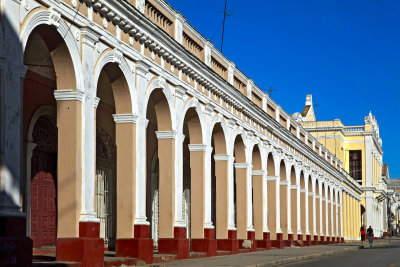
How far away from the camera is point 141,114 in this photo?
16.1 m

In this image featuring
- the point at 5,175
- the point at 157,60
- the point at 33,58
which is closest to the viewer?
the point at 5,175

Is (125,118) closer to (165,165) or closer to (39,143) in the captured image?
(165,165)

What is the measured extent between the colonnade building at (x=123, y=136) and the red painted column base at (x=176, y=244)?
0.03 m

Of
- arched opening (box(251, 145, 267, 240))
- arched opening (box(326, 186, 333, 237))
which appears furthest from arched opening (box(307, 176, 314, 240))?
arched opening (box(251, 145, 267, 240))

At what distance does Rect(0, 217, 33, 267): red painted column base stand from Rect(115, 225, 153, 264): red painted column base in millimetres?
4805

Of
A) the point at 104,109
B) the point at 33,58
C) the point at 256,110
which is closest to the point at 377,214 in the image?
the point at 256,110

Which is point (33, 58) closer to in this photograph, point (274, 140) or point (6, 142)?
point (6, 142)

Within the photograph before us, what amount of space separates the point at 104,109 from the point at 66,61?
7.38 meters

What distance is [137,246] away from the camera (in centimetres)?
1532

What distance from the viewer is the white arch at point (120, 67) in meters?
14.0

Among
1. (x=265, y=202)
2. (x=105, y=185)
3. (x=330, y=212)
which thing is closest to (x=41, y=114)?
(x=105, y=185)

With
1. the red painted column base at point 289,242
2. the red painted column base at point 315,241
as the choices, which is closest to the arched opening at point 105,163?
the red painted column base at point 289,242

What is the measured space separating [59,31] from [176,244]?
759cm

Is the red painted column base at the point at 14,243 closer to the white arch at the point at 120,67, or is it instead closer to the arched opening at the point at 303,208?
the white arch at the point at 120,67
